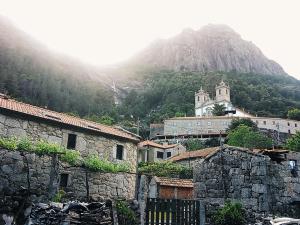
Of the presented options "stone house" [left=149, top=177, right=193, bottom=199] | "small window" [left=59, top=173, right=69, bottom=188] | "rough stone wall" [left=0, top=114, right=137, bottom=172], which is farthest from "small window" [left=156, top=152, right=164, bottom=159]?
"small window" [left=59, top=173, right=69, bottom=188]

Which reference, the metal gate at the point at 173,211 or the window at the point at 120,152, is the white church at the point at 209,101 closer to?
the window at the point at 120,152

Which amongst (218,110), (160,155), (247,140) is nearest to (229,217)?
(247,140)

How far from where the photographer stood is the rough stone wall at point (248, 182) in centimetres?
1277

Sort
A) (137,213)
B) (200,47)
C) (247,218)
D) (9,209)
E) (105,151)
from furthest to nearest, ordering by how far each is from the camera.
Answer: (200,47), (105,151), (137,213), (247,218), (9,209)

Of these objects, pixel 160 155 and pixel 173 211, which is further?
pixel 160 155

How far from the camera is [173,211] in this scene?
10.2m

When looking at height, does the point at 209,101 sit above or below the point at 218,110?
above

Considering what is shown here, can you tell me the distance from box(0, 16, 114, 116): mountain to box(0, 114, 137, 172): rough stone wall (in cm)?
5156

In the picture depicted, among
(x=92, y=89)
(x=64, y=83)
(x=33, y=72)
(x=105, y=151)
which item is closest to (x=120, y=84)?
(x=92, y=89)

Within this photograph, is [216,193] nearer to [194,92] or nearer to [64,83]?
[64,83]

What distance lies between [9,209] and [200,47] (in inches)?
7066

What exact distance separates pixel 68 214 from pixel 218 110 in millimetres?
87379

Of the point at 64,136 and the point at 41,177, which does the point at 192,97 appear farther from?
the point at 41,177

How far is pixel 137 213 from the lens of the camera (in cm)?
1255
